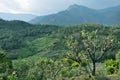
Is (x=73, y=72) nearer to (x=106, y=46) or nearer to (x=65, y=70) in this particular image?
(x=65, y=70)

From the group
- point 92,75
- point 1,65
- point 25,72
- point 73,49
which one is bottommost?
point 25,72

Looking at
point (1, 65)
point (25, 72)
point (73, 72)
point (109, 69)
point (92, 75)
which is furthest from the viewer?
point (25, 72)

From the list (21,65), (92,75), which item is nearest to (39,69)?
(21,65)

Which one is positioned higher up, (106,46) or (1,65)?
(106,46)

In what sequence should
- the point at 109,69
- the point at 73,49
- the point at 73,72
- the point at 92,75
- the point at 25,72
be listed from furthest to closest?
1. the point at 25,72
2. the point at 73,72
3. the point at 109,69
4. the point at 73,49
5. the point at 92,75

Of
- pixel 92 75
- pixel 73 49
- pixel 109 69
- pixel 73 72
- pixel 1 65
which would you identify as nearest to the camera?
pixel 92 75

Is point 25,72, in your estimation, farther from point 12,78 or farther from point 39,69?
point 12,78

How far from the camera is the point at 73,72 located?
12600 centimetres

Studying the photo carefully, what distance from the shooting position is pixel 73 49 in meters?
56.4

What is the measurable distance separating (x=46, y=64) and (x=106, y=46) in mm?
66082

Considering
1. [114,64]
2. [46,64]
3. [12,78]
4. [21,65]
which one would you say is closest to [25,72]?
[21,65]

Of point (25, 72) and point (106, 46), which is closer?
point (106, 46)

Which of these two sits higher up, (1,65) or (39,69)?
(1,65)

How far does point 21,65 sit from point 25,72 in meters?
7.74
